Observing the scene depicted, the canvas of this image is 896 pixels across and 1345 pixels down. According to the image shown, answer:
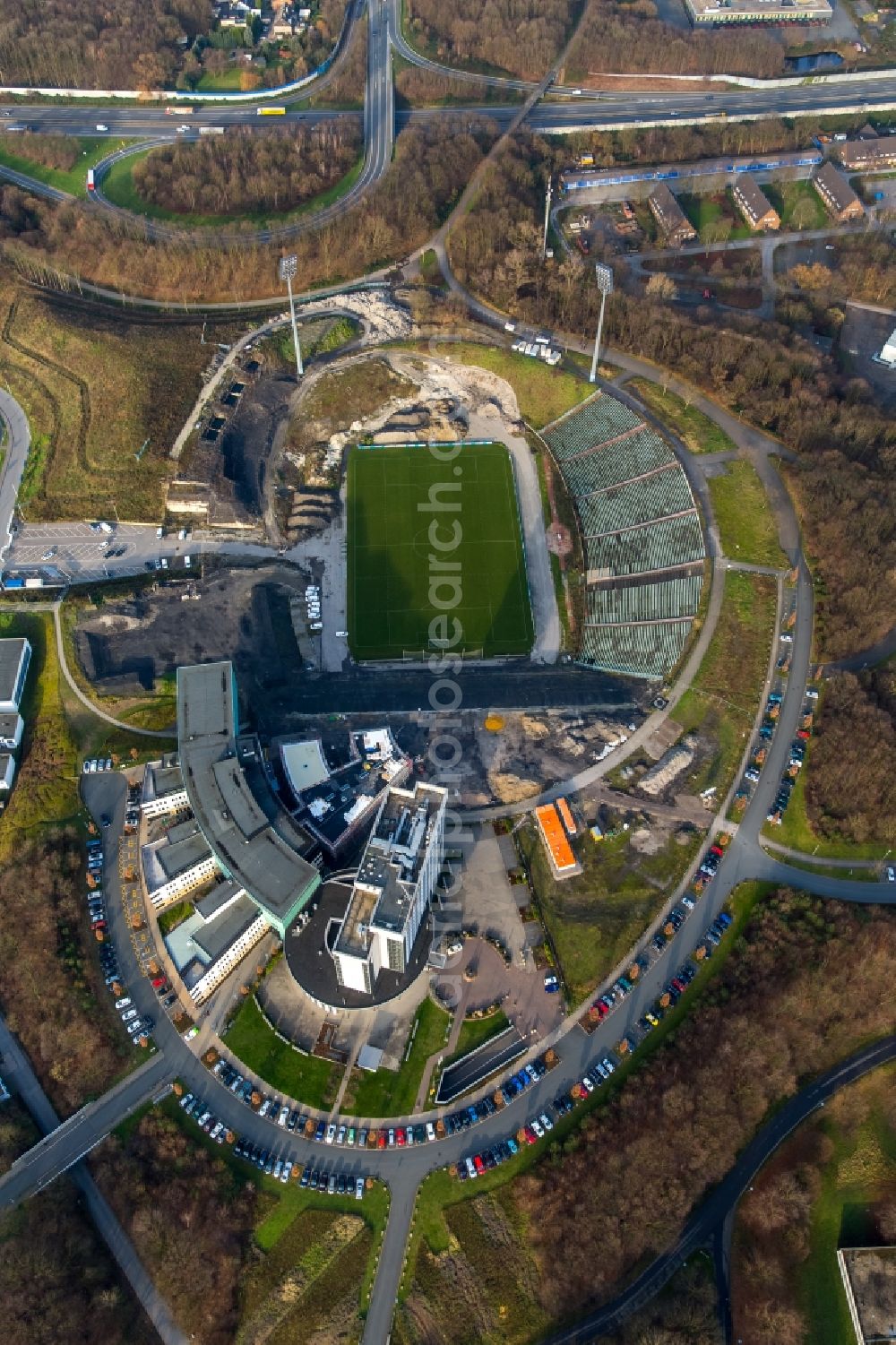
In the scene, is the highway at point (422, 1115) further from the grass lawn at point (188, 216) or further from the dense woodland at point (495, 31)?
the dense woodland at point (495, 31)

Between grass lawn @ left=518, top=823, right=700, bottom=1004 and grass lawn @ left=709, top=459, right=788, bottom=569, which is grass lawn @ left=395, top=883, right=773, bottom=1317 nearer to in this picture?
grass lawn @ left=518, top=823, right=700, bottom=1004

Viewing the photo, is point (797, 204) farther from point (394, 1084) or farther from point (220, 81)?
point (394, 1084)

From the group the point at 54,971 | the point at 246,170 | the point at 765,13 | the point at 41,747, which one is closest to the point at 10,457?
the point at 41,747

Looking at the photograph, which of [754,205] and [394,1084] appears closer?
[394,1084]

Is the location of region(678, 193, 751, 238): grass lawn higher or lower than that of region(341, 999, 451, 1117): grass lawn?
higher

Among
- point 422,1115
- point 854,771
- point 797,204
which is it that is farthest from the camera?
point 797,204

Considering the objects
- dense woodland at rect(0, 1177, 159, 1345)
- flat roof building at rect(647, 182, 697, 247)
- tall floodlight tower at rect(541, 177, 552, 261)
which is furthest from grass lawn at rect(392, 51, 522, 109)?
dense woodland at rect(0, 1177, 159, 1345)

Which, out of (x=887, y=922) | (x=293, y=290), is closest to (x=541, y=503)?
(x=293, y=290)
